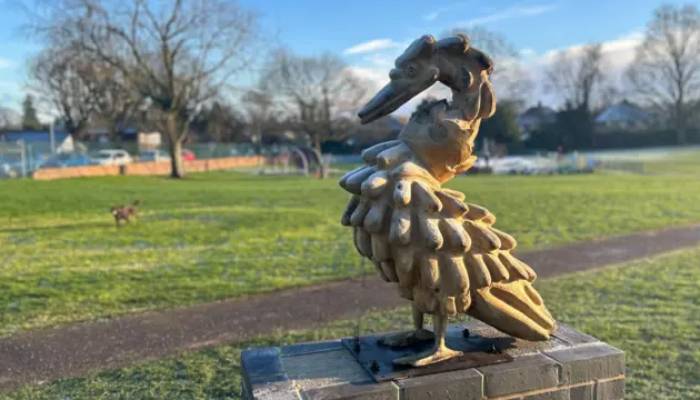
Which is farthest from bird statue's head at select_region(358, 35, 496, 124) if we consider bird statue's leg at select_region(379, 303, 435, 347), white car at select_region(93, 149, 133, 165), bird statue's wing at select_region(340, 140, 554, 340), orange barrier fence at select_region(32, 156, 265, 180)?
white car at select_region(93, 149, 133, 165)

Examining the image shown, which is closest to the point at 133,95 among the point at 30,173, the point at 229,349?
the point at 30,173

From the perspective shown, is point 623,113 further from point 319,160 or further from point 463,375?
point 463,375

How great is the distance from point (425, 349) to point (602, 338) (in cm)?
305

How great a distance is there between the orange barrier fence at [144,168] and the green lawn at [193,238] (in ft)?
36.4

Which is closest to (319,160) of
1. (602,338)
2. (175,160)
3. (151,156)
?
(175,160)

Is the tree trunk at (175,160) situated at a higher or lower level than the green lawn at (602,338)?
higher

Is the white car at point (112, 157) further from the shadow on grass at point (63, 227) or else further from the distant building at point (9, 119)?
the distant building at point (9, 119)

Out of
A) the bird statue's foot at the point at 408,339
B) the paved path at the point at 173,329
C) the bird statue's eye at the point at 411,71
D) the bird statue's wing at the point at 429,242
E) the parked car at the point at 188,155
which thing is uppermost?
the parked car at the point at 188,155

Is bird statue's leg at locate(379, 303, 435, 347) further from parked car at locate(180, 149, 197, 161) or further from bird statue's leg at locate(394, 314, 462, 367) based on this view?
parked car at locate(180, 149, 197, 161)

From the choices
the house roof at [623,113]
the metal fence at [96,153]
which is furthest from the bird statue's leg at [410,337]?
the house roof at [623,113]

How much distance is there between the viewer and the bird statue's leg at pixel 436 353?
3.13m

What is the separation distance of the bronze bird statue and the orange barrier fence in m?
30.9

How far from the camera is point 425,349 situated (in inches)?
135

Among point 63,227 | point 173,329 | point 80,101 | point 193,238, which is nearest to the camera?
point 173,329
